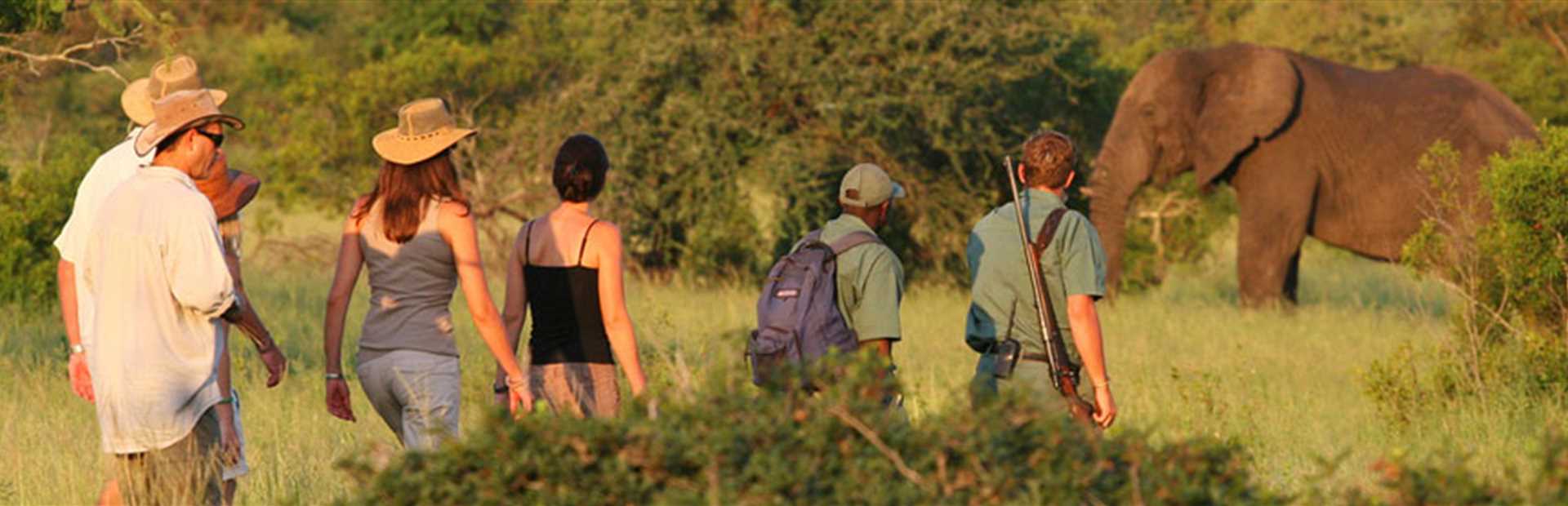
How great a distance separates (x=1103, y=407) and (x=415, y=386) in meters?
2.19

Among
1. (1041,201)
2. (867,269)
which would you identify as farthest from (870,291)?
(1041,201)

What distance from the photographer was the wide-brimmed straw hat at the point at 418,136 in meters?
6.56

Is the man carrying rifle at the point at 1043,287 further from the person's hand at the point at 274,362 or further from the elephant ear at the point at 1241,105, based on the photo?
the elephant ear at the point at 1241,105

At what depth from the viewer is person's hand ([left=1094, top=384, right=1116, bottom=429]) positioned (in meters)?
6.96

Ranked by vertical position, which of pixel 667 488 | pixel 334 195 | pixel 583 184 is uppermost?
pixel 583 184

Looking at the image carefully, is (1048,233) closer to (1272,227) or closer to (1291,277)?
(1272,227)

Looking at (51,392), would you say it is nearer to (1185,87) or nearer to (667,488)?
(667,488)

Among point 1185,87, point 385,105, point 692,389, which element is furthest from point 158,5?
point 692,389

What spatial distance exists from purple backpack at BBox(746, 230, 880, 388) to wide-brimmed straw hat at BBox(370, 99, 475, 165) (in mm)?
1103

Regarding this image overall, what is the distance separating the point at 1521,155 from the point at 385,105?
16421 millimetres

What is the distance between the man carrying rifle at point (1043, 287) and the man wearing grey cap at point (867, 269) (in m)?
0.30

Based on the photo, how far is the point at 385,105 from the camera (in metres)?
25.1

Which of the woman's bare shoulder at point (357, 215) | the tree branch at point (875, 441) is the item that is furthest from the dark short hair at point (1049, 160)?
the tree branch at point (875, 441)

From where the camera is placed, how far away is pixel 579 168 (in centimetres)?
671
